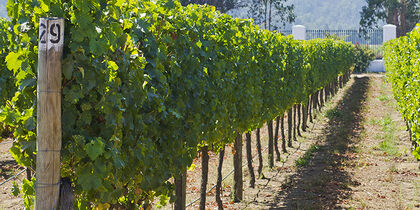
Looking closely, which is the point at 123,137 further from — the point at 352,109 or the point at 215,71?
the point at 352,109

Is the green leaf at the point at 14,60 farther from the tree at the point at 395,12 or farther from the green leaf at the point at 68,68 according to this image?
the tree at the point at 395,12

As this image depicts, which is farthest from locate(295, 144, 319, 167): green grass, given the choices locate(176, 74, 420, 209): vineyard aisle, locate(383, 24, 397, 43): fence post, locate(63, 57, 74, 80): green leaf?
locate(383, 24, 397, 43): fence post

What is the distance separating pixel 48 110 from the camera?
292 cm

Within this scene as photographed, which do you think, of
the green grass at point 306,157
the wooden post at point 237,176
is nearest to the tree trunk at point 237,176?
the wooden post at point 237,176

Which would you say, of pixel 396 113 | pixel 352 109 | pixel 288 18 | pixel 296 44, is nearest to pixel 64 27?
pixel 296 44

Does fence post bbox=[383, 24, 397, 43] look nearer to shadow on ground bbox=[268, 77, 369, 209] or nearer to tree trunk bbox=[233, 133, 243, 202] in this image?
shadow on ground bbox=[268, 77, 369, 209]

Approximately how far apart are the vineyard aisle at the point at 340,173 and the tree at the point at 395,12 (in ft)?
112

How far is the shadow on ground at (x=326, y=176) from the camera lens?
848cm

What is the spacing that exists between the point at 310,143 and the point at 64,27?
460 inches

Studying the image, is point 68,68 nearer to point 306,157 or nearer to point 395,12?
point 306,157

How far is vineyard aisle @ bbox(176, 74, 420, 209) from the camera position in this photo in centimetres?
854

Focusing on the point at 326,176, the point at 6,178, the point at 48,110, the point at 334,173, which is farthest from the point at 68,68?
the point at 334,173

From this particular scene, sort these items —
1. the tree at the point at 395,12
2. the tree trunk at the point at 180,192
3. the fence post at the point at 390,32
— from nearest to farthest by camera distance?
the tree trunk at the point at 180,192 < the fence post at the point at 390,32 < the tree at the point at 395,12

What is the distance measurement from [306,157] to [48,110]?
9.68 m
